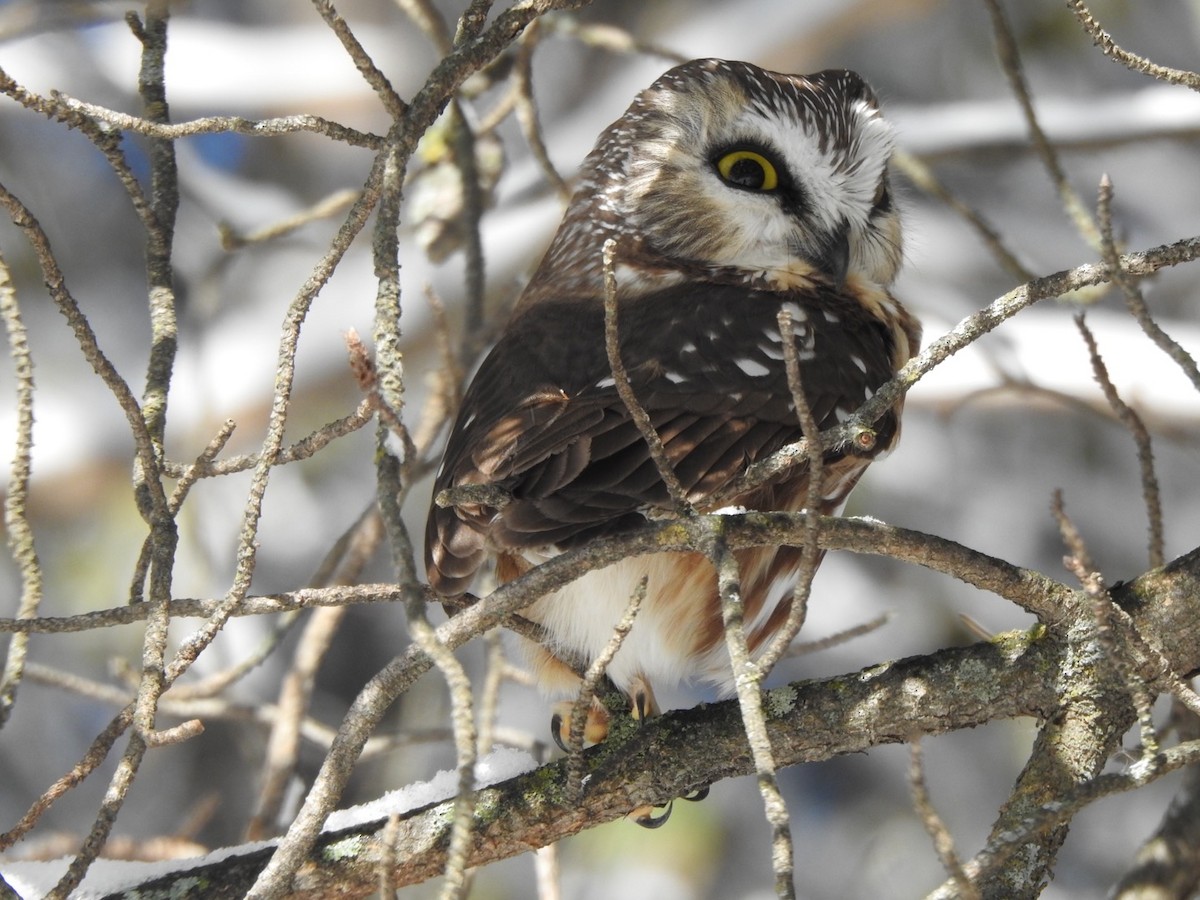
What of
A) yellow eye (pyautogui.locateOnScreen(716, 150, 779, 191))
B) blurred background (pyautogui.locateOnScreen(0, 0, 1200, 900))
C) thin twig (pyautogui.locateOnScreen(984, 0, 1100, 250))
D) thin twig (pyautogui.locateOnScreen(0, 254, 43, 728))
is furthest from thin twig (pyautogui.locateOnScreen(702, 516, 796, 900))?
blurred background (pyautogui.locateOnScreen(0, 0, 1200, 900))

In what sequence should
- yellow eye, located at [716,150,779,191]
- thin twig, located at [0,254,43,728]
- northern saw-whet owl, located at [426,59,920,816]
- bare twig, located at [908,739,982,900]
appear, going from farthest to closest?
yellow eye, located at [716,150,779,191] → northern saw-whet owl, located at [426,59,920,816] → thin twig, located at [0,254,43,728] → bare twig, located at [908,739,982,900]

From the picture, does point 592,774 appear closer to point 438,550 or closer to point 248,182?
point 438,550

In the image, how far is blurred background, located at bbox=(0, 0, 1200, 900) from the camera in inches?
234

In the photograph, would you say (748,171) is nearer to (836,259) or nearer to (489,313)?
(836,259)

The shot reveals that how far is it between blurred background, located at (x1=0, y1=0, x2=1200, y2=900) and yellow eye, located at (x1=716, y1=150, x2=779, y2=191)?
8.04 feet

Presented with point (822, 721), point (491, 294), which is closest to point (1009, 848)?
point (822, 721)

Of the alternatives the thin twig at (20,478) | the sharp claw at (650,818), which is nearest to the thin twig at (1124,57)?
the thin twig at (20,478)

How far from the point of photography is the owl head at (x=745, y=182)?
10.2 feet

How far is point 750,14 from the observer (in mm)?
6426

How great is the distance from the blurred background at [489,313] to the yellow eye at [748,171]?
245 centimetres

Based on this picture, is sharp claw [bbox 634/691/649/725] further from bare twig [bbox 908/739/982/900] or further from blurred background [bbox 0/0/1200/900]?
blurred background [bbox 0/0/1200/900]

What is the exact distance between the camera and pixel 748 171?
317 cm

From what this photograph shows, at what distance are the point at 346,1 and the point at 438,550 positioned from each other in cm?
541

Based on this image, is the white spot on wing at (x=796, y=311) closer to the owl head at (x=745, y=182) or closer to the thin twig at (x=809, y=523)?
the owl head at (x=745, y=182)
